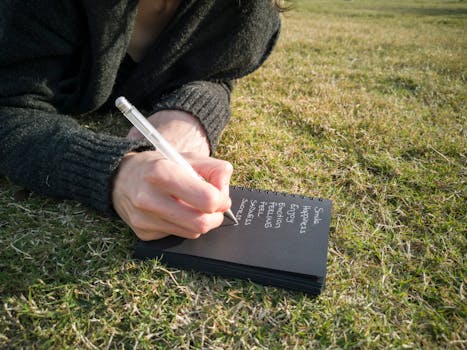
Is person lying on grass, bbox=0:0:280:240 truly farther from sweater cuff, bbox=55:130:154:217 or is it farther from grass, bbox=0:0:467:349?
grass, bbox=0:0:467:349

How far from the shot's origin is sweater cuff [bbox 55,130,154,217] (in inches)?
37.3

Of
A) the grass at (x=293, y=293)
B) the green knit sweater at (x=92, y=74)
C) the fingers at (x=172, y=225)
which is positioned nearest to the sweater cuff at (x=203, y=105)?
the green knit sweater at (x=92, y=74)

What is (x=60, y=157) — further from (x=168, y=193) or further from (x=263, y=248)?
(x=263, y=248)

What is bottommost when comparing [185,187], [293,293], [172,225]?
[293,293]

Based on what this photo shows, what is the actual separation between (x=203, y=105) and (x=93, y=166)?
46cm

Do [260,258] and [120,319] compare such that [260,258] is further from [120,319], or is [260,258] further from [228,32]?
[228,32]

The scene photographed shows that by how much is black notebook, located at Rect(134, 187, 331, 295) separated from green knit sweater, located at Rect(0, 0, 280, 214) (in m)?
0.24

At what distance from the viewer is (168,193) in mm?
832

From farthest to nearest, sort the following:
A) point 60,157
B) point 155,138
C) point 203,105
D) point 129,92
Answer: point 129,92 < point 203,105 < point 60,157 < point 155,138

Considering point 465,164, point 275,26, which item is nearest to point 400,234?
point 465,164

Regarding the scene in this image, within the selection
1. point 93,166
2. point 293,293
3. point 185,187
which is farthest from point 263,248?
point 93,166

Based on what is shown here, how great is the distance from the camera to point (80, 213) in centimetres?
105

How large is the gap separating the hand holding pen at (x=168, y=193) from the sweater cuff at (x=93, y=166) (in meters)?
0.03

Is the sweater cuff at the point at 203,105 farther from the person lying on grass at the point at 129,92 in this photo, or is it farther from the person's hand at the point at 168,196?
the person's hand at the point at 168,196
